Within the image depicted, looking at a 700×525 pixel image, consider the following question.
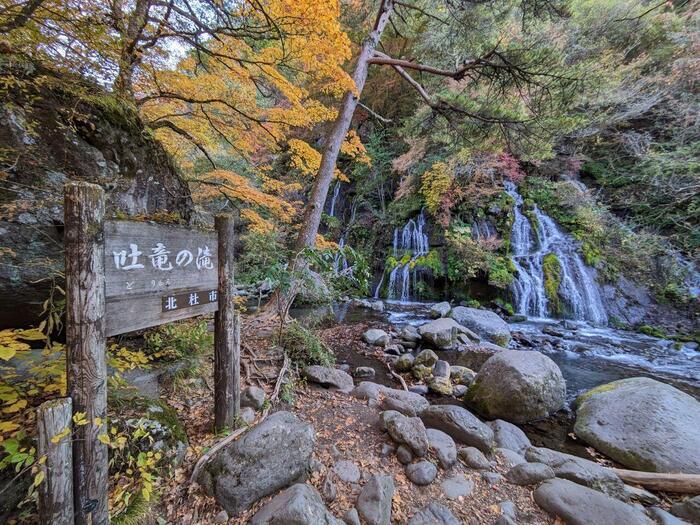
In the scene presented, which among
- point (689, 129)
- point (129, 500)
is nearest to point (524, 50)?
point (129, 500)

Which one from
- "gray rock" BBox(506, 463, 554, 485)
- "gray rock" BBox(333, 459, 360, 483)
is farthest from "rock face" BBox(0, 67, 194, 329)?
"gray rock" BBox(506, 463, 554, 485)

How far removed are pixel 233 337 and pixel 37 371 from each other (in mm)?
1292

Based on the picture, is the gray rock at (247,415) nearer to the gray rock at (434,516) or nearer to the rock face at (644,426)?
the gray rock at (434,516)

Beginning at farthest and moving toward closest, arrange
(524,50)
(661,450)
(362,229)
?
(362,229) → (524,50) → (661,450)

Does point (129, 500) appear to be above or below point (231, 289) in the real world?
below

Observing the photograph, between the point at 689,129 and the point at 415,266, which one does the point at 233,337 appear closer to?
the point at 415,266

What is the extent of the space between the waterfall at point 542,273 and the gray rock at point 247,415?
936cm

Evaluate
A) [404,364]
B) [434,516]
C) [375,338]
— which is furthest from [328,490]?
[375,338]

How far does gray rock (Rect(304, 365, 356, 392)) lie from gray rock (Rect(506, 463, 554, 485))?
6.76 feet

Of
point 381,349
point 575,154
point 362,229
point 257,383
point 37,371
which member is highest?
point 575,154

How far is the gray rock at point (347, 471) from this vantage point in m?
2.32

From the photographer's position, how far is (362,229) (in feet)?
46.0

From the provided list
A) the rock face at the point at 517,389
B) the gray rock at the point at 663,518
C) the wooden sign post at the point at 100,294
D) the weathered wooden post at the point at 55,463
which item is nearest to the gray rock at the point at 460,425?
the rock face at the point at 517,389

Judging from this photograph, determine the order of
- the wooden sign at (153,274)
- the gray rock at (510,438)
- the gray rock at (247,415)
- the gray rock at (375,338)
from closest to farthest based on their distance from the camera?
the wooden sign at (153,274) → the gray rock at (247,415) → the gray rock at (510,438) → the gray rock at (375,338)
